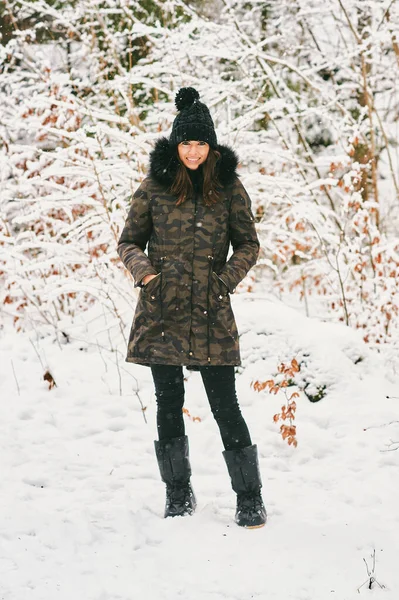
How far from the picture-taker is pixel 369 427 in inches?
156

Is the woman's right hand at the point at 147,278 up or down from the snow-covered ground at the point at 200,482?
up

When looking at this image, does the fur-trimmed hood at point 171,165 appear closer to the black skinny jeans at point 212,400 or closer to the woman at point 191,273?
the woman at point 191,273

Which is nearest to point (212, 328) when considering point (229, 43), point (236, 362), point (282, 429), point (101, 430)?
point (236, 362)

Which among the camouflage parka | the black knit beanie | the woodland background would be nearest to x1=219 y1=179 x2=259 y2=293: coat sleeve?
the camouflage parka

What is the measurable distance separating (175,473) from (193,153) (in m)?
1.50

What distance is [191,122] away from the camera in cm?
288

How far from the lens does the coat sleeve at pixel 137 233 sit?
291 cm

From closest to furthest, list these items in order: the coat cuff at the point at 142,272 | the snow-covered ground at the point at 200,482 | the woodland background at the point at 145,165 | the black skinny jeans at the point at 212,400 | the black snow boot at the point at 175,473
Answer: the snow-covered ground at the point at 200,482 < the coat cuff at the point at 142,272 < the black skinny jeans at the point at 212,400 < the black snow boot at the point at 175,473 < the woodland background at the point at 145,165

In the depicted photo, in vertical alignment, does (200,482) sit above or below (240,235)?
below

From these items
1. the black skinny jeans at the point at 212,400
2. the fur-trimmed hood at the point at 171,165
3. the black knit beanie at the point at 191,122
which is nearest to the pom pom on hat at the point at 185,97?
the black knit beanie at the point at 191,122

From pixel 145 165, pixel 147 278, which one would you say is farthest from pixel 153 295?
pixel 145 165

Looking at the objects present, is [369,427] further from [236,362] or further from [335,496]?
[236,362]

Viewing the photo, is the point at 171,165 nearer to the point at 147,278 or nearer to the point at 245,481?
the point at 147,278

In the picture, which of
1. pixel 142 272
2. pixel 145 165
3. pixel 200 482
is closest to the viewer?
pixel 142 272
